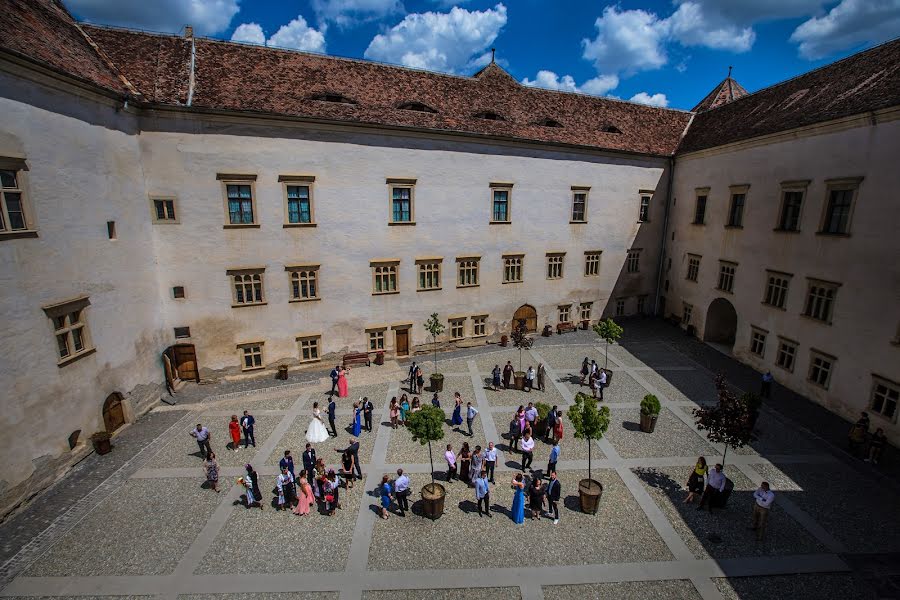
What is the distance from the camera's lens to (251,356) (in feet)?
75.0

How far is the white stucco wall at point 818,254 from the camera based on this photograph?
55.6 feet

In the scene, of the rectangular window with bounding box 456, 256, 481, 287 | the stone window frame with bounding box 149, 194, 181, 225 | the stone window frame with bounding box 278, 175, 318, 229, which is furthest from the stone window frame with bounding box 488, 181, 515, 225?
the stone window frame with bounding box 149, 194, 181, 225

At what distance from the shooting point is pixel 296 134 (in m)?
21.1

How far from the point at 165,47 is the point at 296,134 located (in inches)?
310

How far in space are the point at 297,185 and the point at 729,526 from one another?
22186mm

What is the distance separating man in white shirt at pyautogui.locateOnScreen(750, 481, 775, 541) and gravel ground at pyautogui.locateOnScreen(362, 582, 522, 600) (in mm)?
7158

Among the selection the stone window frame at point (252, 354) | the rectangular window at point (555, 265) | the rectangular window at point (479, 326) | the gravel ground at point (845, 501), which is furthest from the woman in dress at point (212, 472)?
the rectangular window at point (555, 265)

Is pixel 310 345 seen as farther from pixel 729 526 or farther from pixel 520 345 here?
pixel 729 526

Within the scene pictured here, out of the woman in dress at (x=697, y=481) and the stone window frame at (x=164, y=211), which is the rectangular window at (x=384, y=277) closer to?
the stone window frame at (x=164, y=211)

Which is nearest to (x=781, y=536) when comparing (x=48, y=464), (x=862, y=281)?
(x=862, y=281)

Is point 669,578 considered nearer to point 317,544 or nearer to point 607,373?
point 317,544

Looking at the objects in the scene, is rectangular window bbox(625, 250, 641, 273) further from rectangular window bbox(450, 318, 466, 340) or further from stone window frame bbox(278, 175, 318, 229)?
stone window frame bbox(278, 175, 318, 229)

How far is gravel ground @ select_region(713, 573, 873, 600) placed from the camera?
10273mm

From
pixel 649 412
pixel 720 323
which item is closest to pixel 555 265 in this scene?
pixel 720 323
